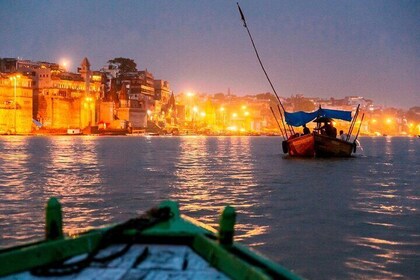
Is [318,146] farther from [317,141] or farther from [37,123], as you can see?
[37,123]

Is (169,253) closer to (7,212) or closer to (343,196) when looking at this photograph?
(7,212)

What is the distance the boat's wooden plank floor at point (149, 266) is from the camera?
3574 mm

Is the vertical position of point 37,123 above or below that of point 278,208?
above

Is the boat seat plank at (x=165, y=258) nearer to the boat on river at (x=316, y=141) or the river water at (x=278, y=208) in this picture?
the river water at (x=278, y=208)

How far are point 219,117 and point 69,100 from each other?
82266 mm

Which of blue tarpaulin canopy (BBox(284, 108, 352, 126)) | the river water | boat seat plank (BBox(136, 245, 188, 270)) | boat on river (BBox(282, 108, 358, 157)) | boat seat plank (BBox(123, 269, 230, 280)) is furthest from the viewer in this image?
blue tarpaulin canopy (BBox(284, 108, 352, 126))

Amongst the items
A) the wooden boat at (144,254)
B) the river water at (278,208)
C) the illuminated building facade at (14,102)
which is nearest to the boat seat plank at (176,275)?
the wooden boat at (144,254)

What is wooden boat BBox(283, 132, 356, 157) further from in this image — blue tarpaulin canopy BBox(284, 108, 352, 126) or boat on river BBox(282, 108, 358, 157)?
blue tarpaulin canopy BBox(284, 108, 352, 126)

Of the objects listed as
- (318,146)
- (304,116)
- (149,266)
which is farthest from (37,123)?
(149,266)

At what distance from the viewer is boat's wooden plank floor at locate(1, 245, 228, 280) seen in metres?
3.57

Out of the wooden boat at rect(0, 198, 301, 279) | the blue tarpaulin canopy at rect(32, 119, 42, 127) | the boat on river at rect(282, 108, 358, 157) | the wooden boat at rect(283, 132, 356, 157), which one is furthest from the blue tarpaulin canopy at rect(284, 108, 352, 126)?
the blue tarpaulin canopy at rect(32, 119, 42, 127)

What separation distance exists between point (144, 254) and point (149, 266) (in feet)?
0.77

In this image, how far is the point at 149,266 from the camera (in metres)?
3.76

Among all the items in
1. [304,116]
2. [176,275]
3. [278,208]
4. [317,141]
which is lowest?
[278,208]
